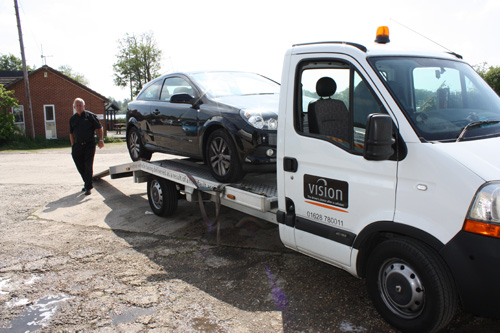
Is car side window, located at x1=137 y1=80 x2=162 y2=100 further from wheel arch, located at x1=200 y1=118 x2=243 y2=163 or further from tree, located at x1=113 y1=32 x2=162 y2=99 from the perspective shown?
tree, located at x1=113 y1=32 x2=162 y2=99

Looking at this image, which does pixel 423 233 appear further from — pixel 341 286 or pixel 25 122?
pixel 25 122

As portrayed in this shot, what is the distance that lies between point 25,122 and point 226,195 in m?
27.9

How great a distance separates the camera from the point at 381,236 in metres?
3.25

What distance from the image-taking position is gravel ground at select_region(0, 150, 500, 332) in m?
3.51

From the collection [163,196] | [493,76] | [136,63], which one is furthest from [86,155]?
[136,63]

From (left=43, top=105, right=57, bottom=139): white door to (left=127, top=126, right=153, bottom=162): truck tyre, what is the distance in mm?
24671

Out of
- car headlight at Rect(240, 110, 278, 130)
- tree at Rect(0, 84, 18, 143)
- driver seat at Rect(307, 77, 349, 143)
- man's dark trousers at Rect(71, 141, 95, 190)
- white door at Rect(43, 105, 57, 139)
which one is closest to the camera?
driver seat at Rect(307, 77, 349, 143)

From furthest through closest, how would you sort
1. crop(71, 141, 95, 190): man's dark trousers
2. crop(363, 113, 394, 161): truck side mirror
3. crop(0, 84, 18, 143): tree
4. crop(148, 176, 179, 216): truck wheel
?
1. crop(0, 84, 18, 143): tree
2. crop(71, 141, 95, 190): man's dark trousers
3. crop(148, 176, 179, 216): truck wheel
4. crop(363, 113, 394, 161): truck side mirror

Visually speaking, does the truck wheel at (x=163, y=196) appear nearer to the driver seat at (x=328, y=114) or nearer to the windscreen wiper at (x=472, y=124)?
the driver seat at (x=328, y=114)

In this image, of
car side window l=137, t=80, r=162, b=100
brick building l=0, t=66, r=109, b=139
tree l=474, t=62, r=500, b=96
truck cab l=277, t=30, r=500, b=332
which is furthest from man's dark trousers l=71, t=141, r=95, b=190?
brick building l=0, t=66, r=109, b=139

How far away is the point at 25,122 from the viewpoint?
2811cm

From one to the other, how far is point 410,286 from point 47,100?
102 ft

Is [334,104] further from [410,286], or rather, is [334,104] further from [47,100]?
[47,100]

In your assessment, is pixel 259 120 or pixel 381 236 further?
pixel 259 120
